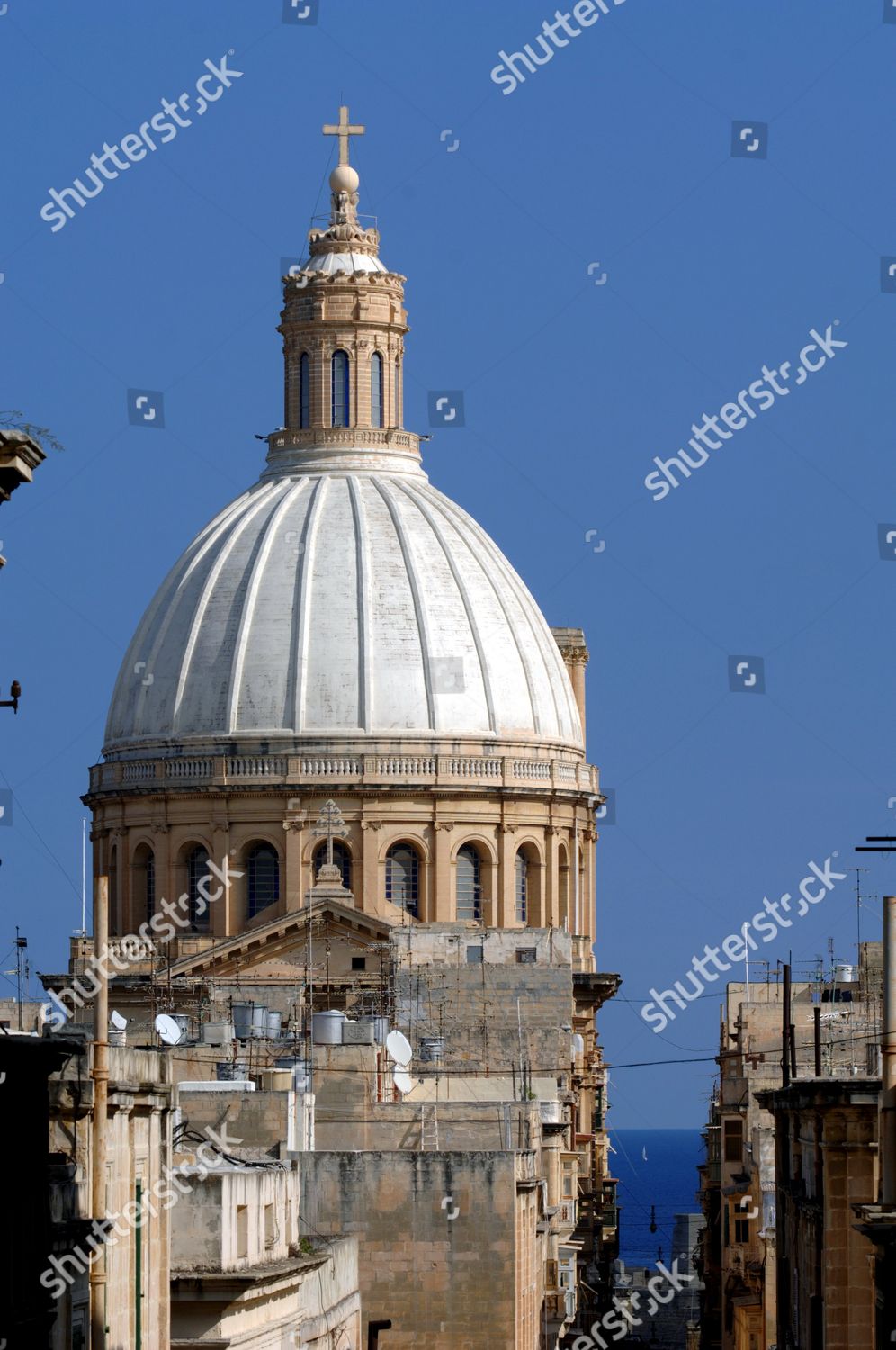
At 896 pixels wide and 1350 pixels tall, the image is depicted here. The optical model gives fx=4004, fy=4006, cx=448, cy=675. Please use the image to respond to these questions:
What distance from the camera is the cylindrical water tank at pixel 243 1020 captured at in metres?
74.4

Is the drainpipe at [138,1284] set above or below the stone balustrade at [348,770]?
below

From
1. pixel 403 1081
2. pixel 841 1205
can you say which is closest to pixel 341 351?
pixel 403 1081

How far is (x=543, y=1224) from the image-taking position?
216ft

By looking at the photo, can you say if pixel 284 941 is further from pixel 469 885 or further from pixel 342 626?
pixel 342 626

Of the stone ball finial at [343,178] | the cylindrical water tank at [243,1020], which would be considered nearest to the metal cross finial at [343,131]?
the stone ball finial at [343,178]

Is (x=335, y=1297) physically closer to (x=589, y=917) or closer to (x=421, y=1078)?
(x=421, y=1078)

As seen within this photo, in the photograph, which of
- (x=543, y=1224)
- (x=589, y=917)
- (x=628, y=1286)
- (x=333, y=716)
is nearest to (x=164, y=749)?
(x=333, y=716)

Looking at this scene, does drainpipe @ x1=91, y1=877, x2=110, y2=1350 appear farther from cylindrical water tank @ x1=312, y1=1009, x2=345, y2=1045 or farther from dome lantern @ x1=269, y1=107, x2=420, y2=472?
dome lantern @ x1=269, y1=107, x2=420, y2=472

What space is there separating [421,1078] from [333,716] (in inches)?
1329

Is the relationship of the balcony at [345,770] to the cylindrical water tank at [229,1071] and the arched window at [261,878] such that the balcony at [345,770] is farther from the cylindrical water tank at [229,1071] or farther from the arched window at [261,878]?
the cylindrical water tank at [229,1071]

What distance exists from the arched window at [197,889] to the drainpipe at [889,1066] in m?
65.8

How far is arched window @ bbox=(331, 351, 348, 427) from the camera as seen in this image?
111 m

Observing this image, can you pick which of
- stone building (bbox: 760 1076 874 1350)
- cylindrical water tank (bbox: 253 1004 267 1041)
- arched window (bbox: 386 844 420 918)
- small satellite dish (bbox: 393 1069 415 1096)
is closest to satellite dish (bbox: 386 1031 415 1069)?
small satellite dish (bbox: 393 1069 415 1096)

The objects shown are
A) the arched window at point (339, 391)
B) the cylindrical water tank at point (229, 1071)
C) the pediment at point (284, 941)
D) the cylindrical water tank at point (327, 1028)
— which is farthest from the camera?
the arched window at point (339, 391)
